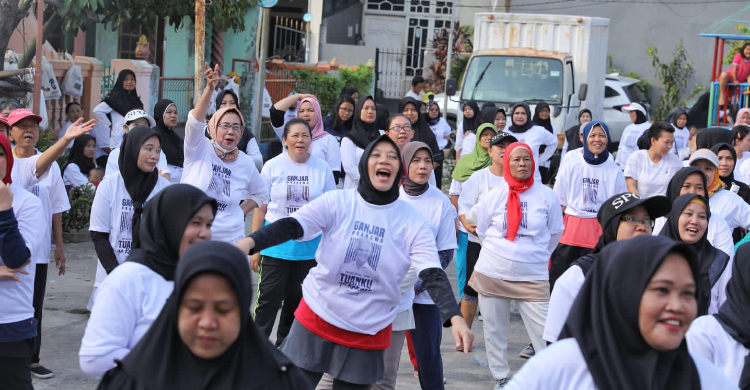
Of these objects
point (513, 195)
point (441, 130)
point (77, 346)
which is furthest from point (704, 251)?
point (441, 130)

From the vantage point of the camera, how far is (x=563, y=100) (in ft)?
53.6

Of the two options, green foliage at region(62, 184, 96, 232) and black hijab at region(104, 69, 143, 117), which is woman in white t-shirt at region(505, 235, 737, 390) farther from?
black hijab at region(104, 69, 143, 117)

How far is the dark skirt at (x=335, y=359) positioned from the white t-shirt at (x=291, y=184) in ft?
8.06

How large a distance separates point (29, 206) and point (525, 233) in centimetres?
332

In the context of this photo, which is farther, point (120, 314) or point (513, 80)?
point (513, 80)

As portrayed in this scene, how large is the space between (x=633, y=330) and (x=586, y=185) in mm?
6122

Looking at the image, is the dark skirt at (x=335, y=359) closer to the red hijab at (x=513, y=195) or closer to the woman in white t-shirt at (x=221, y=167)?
the woman in white t-shirt at (x=221, y=167)

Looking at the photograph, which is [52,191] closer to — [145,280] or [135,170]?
[135,170]

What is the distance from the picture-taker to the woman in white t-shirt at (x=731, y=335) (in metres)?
3.52

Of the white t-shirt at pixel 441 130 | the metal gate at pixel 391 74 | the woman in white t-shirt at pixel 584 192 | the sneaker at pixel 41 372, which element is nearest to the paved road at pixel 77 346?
the sneaker at pixel 41 372

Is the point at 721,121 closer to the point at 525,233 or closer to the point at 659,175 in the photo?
the point at 659,175

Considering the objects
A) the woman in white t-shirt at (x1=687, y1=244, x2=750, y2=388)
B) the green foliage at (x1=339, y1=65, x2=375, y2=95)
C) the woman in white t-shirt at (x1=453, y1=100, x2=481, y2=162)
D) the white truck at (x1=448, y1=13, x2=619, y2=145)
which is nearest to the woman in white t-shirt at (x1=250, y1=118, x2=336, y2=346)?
the woman in white t-shirt at (x1=687, y1=244, x2=750, y2=388)

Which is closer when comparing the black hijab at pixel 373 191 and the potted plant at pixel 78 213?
the black hijab at pixel 373 191

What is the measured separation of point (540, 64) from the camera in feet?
54.7
